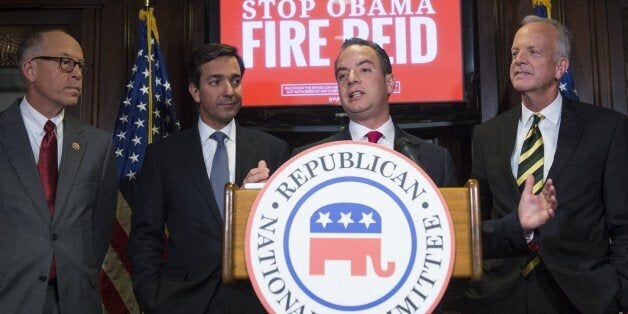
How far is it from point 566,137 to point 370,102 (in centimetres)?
80

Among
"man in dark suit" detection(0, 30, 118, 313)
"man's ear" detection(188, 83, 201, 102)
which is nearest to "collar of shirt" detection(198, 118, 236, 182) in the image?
"man's ear" detection(188, 83, 201, 102)

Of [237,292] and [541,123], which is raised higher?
[541,123]

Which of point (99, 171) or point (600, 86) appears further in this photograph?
point (600, 86)

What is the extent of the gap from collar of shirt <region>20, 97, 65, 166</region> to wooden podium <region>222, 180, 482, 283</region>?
137 centimetres

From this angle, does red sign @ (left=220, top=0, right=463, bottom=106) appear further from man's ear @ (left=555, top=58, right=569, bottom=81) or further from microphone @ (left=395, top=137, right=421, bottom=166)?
microphone @ (left=395, top=137, right=421, bottom=166)

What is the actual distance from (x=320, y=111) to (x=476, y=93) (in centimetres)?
83

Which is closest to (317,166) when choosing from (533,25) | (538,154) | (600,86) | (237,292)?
(237,292)

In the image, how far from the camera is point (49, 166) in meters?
2.38

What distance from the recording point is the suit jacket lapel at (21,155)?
7.55ft

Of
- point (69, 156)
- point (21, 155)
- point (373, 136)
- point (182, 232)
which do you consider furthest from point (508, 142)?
point (21, 155)

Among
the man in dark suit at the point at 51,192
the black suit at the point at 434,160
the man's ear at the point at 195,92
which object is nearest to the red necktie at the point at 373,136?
the black suit at the point at 434,160

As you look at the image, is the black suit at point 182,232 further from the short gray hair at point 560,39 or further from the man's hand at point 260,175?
the short gray hair at point 560,39

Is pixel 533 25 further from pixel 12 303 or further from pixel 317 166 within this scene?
pixel 12 303

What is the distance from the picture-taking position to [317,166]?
1235 millimetres
